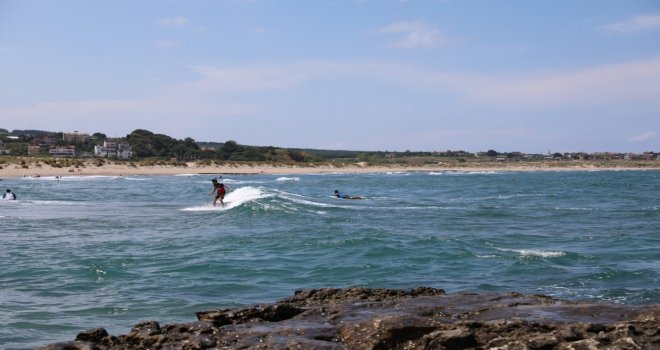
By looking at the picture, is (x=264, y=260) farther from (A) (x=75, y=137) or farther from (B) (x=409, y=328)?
(A) (x=75, y=137)

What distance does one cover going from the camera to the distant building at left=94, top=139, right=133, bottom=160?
12794 cm

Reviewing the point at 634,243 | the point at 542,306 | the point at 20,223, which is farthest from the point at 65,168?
the point at 542,306

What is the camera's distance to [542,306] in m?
7.03

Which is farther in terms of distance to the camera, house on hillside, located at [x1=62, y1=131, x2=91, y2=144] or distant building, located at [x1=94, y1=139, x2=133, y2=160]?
house on hillside, located at [x1=62, y1=131, x2=91, y2=144]

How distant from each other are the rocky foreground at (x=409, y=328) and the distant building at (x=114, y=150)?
124m

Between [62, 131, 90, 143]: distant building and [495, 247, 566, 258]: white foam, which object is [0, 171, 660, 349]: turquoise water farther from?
[62, 131, 90, 143]: distant building

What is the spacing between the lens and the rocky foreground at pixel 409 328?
5727 mm

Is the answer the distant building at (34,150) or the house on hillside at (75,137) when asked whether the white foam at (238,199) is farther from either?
the house on hillside at (75,137)

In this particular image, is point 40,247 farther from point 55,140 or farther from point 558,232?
point 55,140

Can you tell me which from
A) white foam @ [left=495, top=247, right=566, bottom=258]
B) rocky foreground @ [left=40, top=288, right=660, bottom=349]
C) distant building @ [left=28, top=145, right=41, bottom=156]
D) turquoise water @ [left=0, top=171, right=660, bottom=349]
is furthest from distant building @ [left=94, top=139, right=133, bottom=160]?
rocky foreground @ [left=40, top=288, right=660, bottom=349]

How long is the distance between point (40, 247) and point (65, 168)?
6638 centimetres

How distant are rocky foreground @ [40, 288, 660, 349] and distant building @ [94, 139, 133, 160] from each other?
12406 cm

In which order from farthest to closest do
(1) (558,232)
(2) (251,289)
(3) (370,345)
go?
(1) (558,232) → (2) (251,289) → (3) (370,345)

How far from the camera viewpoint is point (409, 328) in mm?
6062
